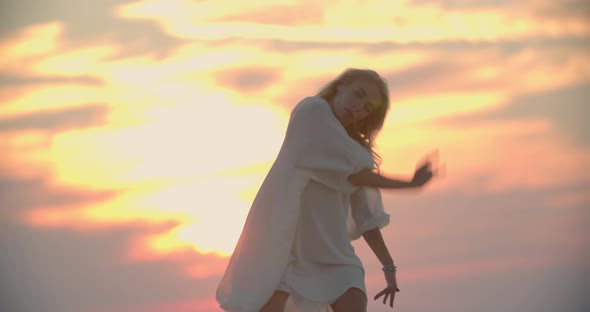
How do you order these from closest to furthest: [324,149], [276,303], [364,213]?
1. [276,303]
2. [324,149]
3. [364,213]

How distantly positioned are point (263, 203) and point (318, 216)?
400 mm

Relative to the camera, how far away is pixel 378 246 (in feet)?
33.4

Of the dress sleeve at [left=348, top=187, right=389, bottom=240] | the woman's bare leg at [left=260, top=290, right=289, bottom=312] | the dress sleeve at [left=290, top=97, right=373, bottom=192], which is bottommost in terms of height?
the woman's bare leg at [left=260, top=290, right=289, bottom=312]

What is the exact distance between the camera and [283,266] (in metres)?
9.54

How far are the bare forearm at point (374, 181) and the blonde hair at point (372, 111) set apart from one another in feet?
0.76

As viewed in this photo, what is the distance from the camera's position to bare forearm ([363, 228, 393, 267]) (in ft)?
33.4

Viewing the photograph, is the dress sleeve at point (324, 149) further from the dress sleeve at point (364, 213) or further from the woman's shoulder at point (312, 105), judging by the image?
the dress sleeve at point (364, 213)

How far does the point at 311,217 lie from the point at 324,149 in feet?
1.57

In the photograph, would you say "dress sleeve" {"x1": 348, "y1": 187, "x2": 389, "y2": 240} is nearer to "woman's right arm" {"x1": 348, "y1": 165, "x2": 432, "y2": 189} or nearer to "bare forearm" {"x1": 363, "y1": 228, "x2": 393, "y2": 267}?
"bare forearm" {"x1": 363, "y1": 228, "x2": 393, "y2": 267}

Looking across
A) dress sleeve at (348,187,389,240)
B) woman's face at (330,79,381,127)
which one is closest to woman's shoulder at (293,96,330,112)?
woman's face at (330,79,381,127)

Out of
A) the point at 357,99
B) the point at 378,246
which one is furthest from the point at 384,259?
the point at 357,99

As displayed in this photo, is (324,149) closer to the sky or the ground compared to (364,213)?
closer to the sky

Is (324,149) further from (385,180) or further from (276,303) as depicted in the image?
(276,303)

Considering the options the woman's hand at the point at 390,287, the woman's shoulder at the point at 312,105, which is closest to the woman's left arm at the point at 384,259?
the woman's hand at the point at 390,287
